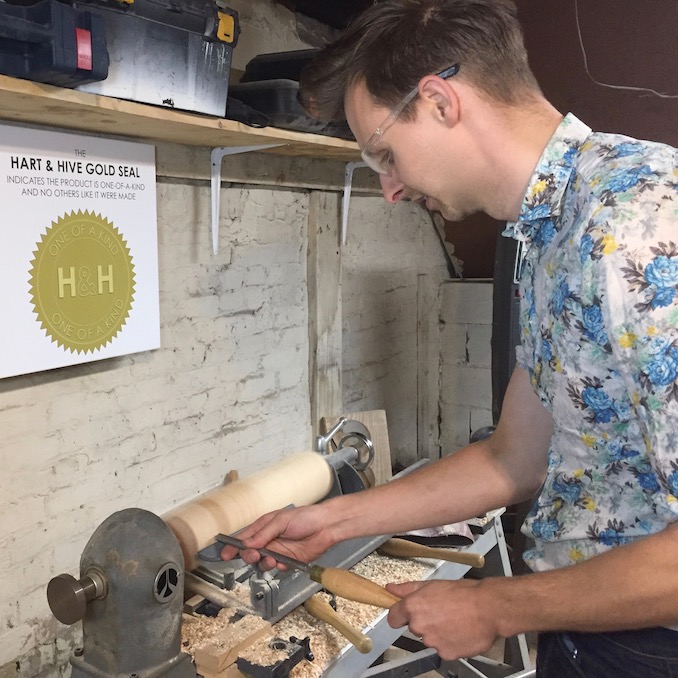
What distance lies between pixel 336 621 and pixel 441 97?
97 cm

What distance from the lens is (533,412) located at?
116cm

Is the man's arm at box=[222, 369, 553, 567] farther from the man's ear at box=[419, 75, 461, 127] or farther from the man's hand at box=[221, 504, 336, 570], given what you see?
the man's ear at box=[419, 75, 461, 127]

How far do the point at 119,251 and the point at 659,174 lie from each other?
1136 millimetres

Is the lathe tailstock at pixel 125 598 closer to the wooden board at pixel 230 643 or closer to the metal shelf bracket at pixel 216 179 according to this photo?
the wooden board at pixel 230 643

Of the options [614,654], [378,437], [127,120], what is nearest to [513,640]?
[378,437]

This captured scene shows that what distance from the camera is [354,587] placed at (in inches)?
44.4

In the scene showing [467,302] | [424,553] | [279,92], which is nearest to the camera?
[279,92]

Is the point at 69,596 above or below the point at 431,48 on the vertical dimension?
below

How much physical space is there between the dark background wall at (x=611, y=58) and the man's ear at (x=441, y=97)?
1.76 metres

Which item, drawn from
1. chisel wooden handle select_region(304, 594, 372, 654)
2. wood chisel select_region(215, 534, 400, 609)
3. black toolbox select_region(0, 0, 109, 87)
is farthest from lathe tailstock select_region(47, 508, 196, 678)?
black toolbox select_region(0, 0, 109, 87)

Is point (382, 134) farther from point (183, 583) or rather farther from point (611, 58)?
point (611, 58)

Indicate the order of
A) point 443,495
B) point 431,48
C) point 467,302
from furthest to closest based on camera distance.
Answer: point 467,302
point 443,495
point 431,48

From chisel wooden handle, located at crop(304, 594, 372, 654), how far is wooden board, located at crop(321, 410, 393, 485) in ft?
2.72

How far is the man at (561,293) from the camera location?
0.73 meters
